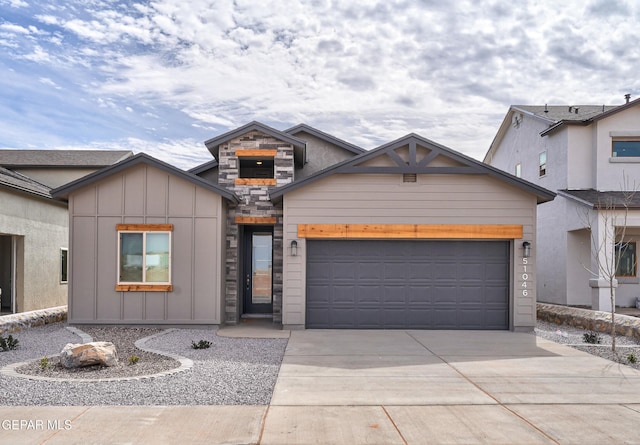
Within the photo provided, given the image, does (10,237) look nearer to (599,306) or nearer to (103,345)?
(103,345)

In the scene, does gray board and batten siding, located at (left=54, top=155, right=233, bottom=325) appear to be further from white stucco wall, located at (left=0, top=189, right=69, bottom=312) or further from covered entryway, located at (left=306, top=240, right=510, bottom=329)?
white stucco wall, located at (left=0, top=189, right=69, bottom=312)

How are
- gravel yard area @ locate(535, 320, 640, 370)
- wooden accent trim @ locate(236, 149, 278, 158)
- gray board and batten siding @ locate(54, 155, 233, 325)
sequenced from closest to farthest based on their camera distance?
gravel yard area @ locate(535, 320, 640, 370), gray board and batten siding @ locate(54, 155, 233, 325), wooden accent trim @ locate(236, 149, 278, 158)

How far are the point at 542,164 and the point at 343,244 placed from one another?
9787 millimetres

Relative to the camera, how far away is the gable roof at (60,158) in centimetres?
1959

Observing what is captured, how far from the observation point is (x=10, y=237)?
16266 millimetres

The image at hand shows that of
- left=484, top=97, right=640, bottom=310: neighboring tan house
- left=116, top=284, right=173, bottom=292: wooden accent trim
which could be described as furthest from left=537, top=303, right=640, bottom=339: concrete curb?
left=116, top=284, right=173, bottom=292: wooden accent trim

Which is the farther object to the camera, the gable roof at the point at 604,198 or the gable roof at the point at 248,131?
the gable roof at the point at 604,198

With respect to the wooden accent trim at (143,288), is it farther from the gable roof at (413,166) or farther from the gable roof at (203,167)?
the gable roof at (203,167)

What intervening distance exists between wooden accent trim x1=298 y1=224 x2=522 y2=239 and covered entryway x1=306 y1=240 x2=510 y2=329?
284 millimetres

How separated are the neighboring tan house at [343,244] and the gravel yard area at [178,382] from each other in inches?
75.7

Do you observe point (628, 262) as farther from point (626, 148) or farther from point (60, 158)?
point (60, 158)

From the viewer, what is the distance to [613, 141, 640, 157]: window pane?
16375mm

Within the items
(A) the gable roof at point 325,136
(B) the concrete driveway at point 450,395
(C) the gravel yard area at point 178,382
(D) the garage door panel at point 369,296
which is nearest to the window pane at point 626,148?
(A) the gable roof at point 325,136

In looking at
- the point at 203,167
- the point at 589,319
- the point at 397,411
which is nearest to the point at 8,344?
the point at 203,167
